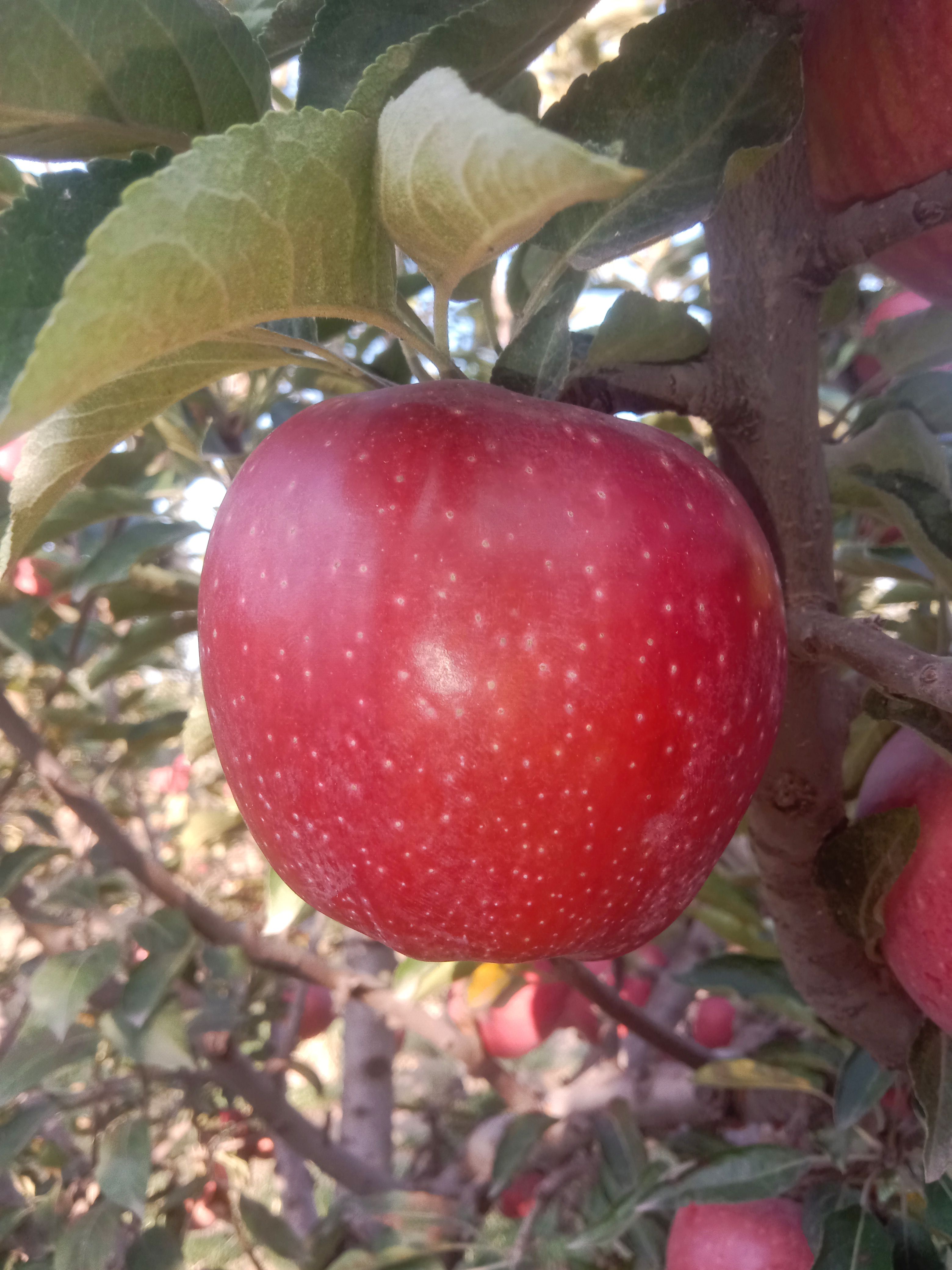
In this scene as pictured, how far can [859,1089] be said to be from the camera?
70cm

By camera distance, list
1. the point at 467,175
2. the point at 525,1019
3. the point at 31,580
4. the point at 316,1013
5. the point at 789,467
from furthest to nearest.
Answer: the point at 316,1013 → the point at 525,1019 → the point at 31,580 → the point at 789,467 → the point at 467,175

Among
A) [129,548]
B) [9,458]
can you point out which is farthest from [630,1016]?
[9,458]

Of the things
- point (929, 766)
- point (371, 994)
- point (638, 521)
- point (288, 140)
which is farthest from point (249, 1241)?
point (288, 140)

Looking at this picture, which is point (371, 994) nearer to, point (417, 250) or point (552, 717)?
point (552, 717)

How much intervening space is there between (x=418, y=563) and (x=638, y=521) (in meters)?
0.09

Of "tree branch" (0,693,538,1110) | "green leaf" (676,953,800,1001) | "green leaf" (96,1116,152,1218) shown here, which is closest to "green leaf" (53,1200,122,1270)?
"green leaf" (96,1116,152,1218)

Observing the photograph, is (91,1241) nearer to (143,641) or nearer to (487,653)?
(143,641)

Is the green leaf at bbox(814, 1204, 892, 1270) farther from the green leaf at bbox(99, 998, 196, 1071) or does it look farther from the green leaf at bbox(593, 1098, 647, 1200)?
the green leaf at bbox(99, 998, 196, 1071)

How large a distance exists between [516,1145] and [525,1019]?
41 cm

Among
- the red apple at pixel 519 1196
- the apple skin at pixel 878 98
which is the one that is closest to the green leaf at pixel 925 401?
the apple skin at pixel 878 98

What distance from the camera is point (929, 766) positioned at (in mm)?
506

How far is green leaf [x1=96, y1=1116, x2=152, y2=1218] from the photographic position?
2.83 feet

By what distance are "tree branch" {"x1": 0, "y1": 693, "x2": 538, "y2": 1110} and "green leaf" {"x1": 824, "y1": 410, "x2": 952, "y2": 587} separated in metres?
0.72

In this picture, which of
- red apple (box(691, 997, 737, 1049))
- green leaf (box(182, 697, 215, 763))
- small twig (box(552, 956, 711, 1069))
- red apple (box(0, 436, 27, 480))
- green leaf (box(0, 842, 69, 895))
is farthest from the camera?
red apple (box(691, 997, 737, 1049))
